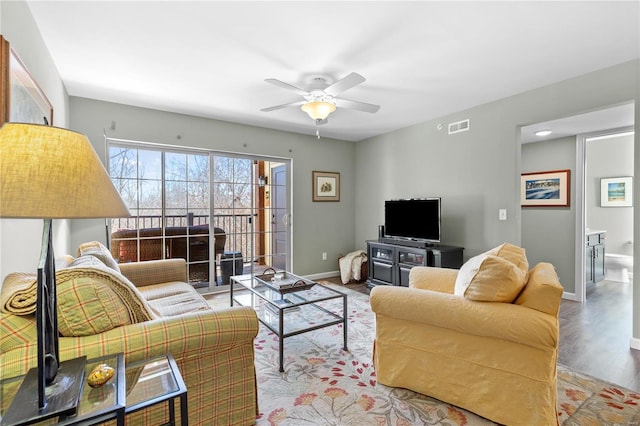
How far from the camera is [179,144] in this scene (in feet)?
12.8

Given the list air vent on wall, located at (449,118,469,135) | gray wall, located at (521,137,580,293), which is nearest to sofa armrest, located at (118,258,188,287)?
air vent on wall, located at (449,118,469,135)

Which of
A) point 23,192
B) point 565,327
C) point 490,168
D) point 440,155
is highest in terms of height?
point 440,155

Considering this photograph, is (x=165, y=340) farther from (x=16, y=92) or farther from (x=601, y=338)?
(x=601, y=338)

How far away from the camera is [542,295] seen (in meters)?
1.53

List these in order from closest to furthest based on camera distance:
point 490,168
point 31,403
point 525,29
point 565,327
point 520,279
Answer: point 31,403 → point 520,279 → point 525,29 → point 565,327 → point 490,168

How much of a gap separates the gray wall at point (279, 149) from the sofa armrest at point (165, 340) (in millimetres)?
2815

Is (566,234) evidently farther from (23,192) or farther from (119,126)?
(119,126)

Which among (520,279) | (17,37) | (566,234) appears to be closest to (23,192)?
(17,37)

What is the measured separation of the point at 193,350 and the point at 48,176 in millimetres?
925

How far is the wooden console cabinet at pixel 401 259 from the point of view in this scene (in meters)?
3.59

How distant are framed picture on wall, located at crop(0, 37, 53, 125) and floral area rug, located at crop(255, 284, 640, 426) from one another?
1.93 meters

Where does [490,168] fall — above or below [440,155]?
below

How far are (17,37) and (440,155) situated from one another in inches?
159

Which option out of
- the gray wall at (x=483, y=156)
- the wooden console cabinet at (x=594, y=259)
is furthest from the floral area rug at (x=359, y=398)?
the wooden console cabinet at (x=594, y=259)
